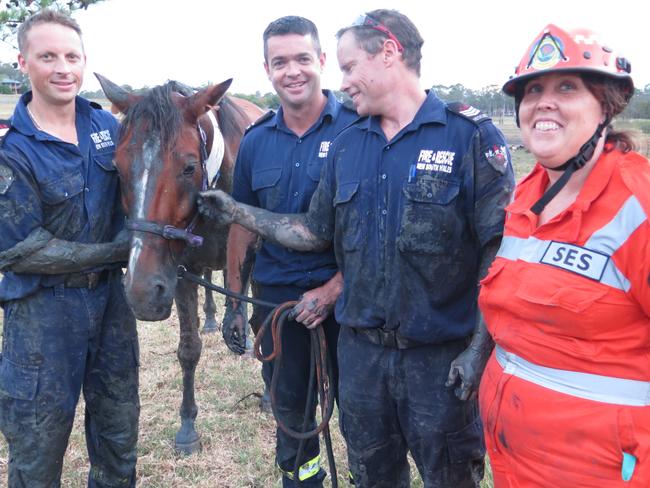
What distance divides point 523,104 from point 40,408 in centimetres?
230

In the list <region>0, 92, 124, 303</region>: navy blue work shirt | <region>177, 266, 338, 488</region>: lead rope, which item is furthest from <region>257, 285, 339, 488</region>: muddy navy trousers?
<region>0, 92, 124, 303</region>: navy blue work shirt

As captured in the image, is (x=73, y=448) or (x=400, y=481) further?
(x=73, y=448)

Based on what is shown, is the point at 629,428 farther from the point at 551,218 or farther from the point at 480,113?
the point at 480,113

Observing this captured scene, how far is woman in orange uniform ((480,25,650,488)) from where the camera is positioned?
141 cm

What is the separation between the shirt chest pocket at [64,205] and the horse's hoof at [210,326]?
139 inches

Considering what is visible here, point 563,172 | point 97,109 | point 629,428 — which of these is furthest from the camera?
point 97,109

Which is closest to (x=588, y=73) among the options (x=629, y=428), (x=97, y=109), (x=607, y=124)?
(x=607, y=124)

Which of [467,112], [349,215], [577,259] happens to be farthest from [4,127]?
[577,259]

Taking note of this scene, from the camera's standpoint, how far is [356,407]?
227 centimetres

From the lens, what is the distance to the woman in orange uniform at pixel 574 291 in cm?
141

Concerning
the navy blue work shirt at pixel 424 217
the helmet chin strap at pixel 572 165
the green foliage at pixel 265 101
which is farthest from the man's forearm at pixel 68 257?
the green foliage at pixel 265 101

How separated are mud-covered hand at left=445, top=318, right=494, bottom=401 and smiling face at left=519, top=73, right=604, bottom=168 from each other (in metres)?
0.68

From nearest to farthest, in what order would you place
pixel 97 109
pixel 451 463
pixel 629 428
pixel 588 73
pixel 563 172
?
1. pixel 629 428
2. pixel 588 73
3. pixel 563 172
4. pixel 451 463
5. pixel 97 109

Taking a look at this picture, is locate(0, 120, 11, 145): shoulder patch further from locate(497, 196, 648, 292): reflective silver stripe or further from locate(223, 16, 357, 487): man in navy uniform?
locate(497, 196, 648, 292): reflective silver stripe
